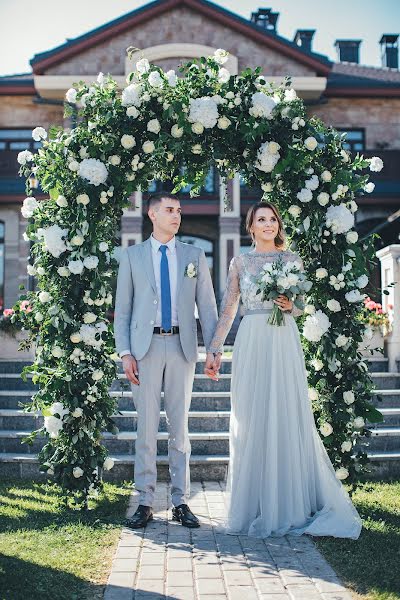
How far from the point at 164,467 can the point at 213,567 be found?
2744mm

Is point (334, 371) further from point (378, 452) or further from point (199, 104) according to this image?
point (199, 104)

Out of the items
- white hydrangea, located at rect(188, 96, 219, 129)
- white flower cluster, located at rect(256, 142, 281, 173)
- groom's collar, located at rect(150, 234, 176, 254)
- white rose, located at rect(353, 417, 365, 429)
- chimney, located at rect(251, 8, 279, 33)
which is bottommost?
white rose, located at rect(353, 417, 365, 429)

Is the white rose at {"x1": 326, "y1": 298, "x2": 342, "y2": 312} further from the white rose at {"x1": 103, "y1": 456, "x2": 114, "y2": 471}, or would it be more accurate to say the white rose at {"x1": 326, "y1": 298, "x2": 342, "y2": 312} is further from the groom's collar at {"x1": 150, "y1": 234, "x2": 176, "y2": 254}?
the white rose at {"x1": 103, "y1": 456, "x2": 114, "y2": 471}

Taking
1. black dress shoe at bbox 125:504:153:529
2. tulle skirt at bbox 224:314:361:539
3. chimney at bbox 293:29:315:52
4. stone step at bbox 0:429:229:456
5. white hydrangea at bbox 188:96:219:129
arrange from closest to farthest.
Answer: tulle skirt at bbox 224:314:361:539
black dress shoe at bbox 125:504:153:529
white hydrangea at bbox 188:96:219:129
stone step at bbox 0:429:229:456
chimney at bbox 293:29:315:52

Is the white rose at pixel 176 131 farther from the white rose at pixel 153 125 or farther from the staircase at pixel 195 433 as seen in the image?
the staircase at pixel 195 433

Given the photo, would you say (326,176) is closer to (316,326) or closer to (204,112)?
(204,112)

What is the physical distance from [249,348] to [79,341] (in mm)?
1521

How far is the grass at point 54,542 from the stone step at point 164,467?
1.03 feet

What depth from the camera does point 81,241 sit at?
5738 mm

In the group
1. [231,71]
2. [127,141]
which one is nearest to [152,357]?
[127,141]

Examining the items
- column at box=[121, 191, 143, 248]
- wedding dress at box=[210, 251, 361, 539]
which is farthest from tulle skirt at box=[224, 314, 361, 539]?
column at box=[121, 191, 143, 248]

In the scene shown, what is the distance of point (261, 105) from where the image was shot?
584 centimetres

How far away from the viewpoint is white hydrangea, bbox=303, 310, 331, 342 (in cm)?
581

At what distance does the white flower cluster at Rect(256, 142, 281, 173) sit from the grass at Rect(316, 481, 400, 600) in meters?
3.05
